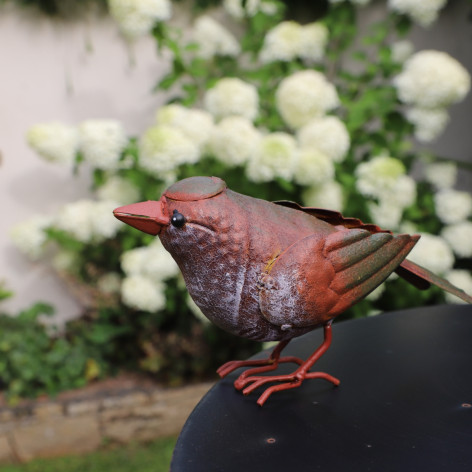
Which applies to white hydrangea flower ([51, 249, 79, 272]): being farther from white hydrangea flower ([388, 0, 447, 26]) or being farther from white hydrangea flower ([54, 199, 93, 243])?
white hydrangea flower ([388, 0, 447, 26])

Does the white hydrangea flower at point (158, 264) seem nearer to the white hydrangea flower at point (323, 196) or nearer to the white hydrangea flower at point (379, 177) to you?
the white hydrangea flower at point (323, 196)

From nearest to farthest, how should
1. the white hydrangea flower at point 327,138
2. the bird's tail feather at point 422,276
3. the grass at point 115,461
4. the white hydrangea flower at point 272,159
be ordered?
the bird's tail feather at point 422,276 → the white hydrangea flower at point 272,159 → the white hydrangea flower at point 327,138 → the grass at point 115,461

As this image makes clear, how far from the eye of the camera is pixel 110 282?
1.90 metres

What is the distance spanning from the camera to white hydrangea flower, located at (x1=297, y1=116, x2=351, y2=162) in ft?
5.00

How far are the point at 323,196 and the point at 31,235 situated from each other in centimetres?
102

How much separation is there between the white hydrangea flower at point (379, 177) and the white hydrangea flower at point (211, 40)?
711 millimetres

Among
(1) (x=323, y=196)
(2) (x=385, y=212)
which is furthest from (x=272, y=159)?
(2) (x=385, y=212)

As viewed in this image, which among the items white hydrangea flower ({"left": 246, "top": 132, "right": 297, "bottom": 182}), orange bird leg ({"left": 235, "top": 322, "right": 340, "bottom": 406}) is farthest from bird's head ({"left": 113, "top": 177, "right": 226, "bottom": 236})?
white hydrangea flower ({"left": 246, "top": 132, "right": 297, "bottom": 182})

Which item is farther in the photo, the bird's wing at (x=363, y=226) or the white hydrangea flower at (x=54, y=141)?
the white hydrangea flower at (x=54, y=141)

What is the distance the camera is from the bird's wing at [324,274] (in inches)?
30.7

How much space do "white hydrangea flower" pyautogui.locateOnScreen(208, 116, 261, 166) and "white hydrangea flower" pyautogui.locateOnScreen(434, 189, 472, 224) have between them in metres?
0.67

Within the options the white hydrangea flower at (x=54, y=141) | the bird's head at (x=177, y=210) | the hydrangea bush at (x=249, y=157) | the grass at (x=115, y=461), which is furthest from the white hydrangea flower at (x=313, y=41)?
the grass at (x=115, y=461)

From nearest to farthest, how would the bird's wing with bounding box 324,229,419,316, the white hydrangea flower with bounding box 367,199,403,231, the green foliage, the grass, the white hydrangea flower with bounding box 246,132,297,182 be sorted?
1. the bird's wing with bounding box 324,229,419,316
2. the white hydrangea flower with bounding box 246,132,297,182
3. the white hydrangea flower with bounding box 367,199,403,231
4. the grass
5. the green foliage

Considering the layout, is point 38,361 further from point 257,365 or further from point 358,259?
point 358,259
